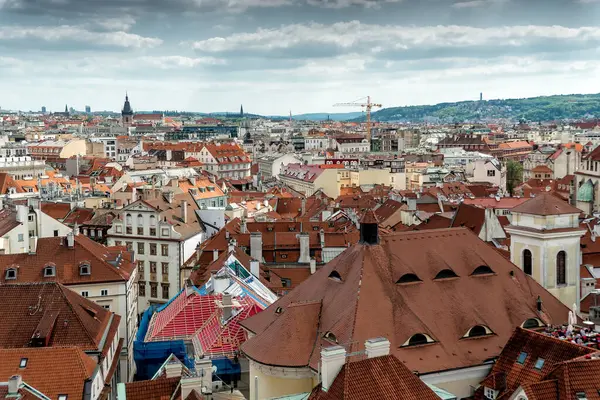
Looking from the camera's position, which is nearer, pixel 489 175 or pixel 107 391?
pixel 107 391

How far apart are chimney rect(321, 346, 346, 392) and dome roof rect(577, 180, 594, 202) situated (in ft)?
307

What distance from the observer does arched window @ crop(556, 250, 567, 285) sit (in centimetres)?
4744

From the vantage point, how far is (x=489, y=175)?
172625 millimetres

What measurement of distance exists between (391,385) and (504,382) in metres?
8.05

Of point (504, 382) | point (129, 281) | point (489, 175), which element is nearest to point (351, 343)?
point (504, 382)

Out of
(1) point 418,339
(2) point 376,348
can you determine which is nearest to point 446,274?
(1) point 418,339

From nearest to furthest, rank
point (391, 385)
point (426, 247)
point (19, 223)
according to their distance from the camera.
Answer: point (391, 385), point (426, 247), point (19, 223)

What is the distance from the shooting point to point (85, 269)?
57656 mm

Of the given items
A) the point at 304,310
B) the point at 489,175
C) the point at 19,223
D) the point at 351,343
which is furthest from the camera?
the point at 489,175

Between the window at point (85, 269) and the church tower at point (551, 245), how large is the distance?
29629 mm

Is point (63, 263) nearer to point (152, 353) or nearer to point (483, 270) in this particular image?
point (152, 353)

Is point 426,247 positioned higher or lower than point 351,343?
higher

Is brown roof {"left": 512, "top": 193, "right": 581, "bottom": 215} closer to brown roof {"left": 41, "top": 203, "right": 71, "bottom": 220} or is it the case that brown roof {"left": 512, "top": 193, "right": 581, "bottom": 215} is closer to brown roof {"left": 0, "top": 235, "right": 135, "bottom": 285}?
brown roof {"left": 0, "top": 235, "right": 135, "bottom": 285}

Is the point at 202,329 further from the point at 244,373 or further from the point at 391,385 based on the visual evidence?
the point at 391,385
